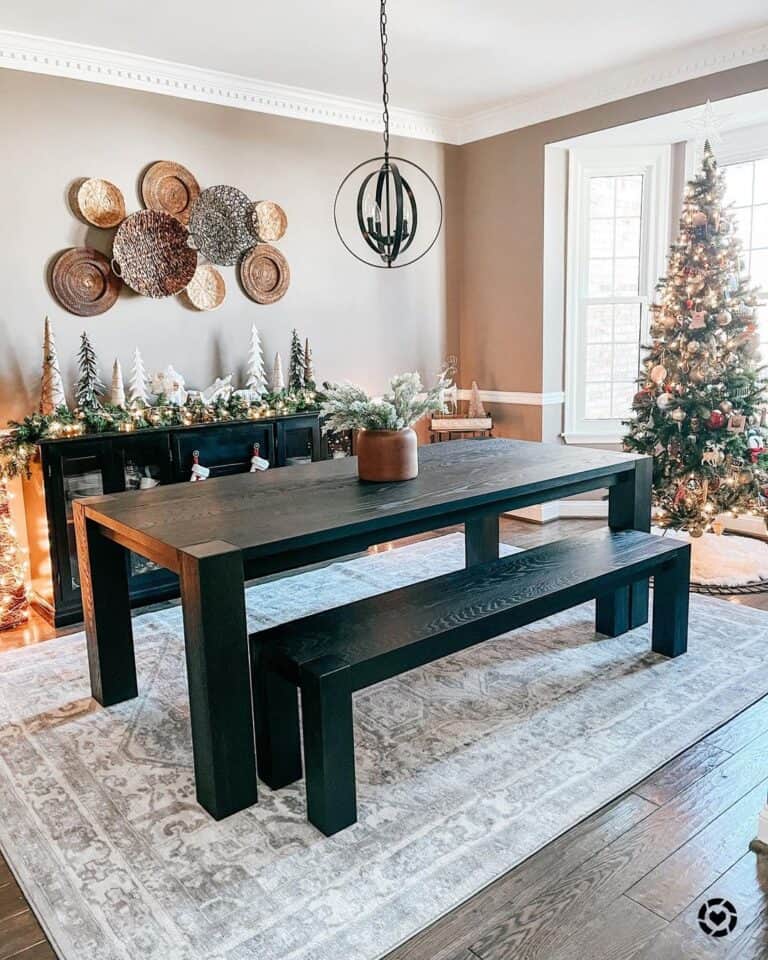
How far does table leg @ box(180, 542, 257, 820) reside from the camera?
2217 millimetres

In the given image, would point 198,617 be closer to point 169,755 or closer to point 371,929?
point 169,755

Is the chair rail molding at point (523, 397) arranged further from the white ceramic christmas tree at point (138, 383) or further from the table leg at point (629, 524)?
the white ceramic christmas tree at point (138, 383)

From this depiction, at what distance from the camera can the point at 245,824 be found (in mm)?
2285

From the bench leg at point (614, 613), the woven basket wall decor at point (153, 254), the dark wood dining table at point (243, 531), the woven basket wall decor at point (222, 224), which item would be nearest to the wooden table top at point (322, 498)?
the dark wood dining table at point (243, 531)

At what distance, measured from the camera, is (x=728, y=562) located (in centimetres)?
451

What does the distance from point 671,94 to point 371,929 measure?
15.2 feet

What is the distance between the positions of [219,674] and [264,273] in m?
3.28

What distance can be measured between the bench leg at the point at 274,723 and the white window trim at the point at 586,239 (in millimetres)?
3763

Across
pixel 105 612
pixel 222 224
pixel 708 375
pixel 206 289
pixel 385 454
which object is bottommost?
pixel 105 612

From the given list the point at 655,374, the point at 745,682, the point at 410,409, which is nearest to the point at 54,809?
the point at 410,409

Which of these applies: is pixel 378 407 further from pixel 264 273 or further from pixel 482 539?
pixel 264 273

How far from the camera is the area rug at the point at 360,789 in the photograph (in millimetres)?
1914

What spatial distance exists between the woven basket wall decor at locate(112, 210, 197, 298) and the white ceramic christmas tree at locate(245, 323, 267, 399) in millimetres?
558

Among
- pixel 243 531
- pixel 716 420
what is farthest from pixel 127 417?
pixel 716 420
